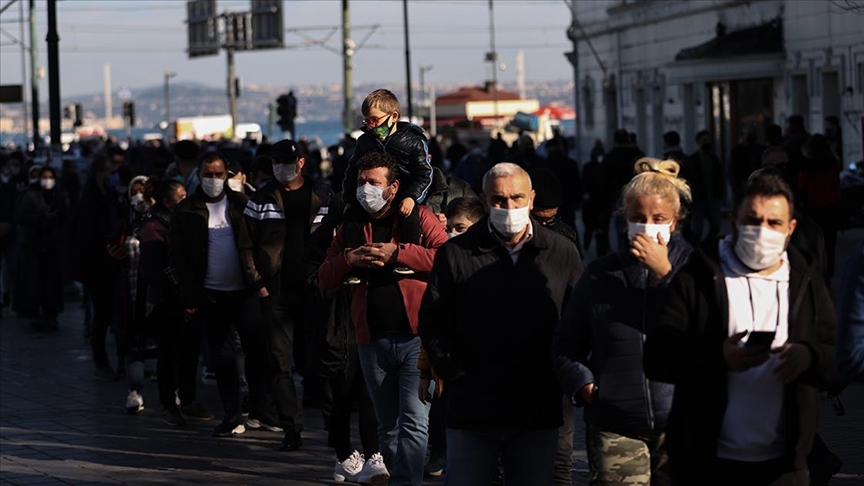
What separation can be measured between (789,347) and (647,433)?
3.47 ft

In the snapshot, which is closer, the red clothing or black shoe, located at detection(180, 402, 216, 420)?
the red clothing

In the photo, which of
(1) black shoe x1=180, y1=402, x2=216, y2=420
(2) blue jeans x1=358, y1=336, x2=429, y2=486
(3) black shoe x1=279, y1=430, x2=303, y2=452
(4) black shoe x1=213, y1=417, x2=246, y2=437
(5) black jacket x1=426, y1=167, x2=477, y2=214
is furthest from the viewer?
(1) black shoe x1=180, y1=402, x2=216, y2=420

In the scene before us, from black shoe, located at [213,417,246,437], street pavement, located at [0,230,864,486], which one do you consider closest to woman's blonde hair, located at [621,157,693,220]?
street pavement, located at [0,230,864,486]

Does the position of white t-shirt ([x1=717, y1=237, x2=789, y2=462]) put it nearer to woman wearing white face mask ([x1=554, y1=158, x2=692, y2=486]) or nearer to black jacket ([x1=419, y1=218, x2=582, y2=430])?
woman wearing white face mask ([x1=554, y1=158, x2=692, y2=486])

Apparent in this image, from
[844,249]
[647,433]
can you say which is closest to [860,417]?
[647,433]

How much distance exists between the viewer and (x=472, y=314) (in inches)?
258

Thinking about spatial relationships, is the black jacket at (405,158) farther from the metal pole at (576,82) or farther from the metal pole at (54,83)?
the metal pole at (576,82)

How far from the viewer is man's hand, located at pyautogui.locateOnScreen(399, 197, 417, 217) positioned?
845cm

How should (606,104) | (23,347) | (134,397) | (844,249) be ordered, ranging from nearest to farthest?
(134,397) < (23,347) < (844,249) < (606,104)

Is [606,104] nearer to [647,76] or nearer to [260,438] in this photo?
[647,76]

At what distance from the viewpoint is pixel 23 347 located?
1762cm

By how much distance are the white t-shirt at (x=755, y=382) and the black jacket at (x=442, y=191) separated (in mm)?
4873

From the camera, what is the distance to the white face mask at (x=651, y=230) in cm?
613

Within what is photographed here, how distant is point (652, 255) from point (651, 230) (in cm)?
16
